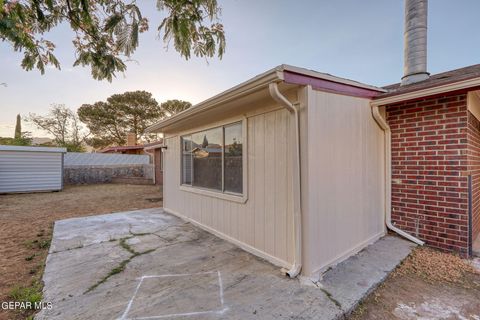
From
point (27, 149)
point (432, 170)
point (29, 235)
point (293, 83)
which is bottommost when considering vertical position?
point (29, 235)

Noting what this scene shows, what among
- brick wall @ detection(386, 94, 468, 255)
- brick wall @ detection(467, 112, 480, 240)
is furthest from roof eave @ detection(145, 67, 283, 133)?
brick wall @ detection(467, 112, 480, 240)

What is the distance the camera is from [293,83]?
238 centimetres

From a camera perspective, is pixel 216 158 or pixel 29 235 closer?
pixel 216 158

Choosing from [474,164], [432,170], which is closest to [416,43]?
[474,164]

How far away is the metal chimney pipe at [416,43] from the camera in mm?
4445

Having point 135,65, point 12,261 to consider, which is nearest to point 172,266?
point 12,261

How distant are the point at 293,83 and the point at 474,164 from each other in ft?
11.2

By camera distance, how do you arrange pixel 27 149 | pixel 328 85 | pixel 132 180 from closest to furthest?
pixel 328 85 < pixel 27 149 < pixel 132 180

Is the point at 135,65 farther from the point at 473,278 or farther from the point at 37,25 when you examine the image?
the point at 473,278

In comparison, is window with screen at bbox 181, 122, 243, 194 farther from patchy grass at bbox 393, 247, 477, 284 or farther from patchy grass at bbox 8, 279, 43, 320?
patchy grass at bbox 8, 279, 43, 320

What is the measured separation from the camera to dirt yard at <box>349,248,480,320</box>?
6.64 ft

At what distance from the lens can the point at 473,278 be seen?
2566 millimetres

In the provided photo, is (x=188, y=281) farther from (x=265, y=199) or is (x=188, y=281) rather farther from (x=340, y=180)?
(x=340, y=180)

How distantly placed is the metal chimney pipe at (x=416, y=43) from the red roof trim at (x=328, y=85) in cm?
168
